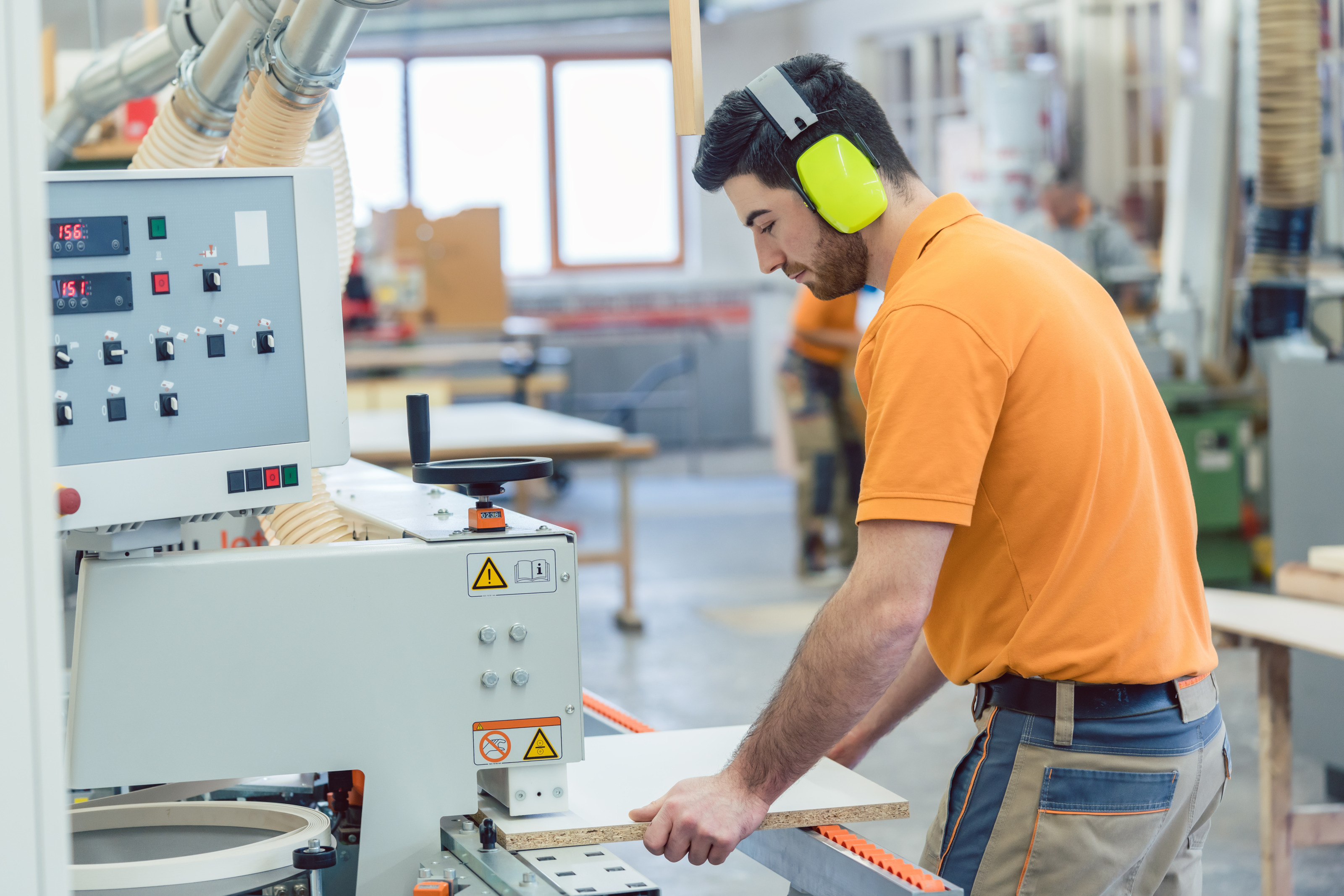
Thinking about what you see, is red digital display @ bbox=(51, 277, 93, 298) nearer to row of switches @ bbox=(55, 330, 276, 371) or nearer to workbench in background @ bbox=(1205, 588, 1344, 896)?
row of switches @ bbox=(55, 330, 276, 371)

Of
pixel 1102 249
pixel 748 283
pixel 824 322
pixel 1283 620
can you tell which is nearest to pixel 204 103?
pixel 1283 620

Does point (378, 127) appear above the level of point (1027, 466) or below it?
above

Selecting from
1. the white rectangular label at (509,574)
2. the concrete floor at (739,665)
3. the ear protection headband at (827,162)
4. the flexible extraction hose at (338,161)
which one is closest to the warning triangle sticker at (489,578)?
the white rectangular label at (509,574)

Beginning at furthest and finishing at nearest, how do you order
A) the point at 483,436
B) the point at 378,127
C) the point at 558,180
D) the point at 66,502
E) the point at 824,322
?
the point at 558,180 < the point at 378,127 < the point at 824,322 < the point at 483,436 < the point at 66,502

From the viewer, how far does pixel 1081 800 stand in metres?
1.19

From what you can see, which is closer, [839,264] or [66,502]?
[66,502]

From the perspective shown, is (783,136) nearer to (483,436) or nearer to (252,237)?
(252,237)

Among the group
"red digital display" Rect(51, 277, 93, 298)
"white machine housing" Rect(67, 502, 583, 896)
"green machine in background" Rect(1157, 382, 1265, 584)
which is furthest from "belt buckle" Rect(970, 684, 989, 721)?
"green machine in background" Rect(1157, 382, 1265, 584)

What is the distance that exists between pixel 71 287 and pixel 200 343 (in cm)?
11

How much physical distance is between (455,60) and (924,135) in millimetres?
3439

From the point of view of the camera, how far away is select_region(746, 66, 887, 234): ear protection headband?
122 centimetres

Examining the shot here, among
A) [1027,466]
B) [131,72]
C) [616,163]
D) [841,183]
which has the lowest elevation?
[1027,466]

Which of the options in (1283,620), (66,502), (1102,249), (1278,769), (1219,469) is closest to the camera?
(66,502)

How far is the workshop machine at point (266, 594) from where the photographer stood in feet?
3.47
